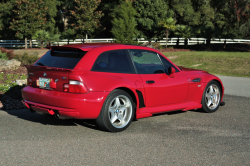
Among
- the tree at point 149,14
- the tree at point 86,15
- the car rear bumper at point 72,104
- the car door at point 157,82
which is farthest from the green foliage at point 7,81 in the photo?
the tree at point 149,14

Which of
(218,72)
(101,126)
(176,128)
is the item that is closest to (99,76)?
(101,126)

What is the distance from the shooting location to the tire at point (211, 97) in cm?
707

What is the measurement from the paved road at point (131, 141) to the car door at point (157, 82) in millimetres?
478

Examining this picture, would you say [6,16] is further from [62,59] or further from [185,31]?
[62,59]

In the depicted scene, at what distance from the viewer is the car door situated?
5930 mm

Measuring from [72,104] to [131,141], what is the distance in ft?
3.58

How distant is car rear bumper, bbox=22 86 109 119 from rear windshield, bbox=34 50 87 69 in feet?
1.71

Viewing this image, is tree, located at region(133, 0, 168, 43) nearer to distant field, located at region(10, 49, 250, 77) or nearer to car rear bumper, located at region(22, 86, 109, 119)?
distant field, located at region(10, 49, 250, 77)

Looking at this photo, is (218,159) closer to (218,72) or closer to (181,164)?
(181,164)

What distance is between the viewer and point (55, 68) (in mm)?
5246

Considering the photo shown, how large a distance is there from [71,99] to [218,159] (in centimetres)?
235

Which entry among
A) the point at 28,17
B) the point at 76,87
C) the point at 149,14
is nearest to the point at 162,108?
the point at 76,87

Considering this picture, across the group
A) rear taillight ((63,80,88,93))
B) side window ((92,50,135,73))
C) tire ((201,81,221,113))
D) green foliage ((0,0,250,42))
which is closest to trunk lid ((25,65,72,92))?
rear taillight ((63,80,88,93))

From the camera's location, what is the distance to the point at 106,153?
446 centimetres
